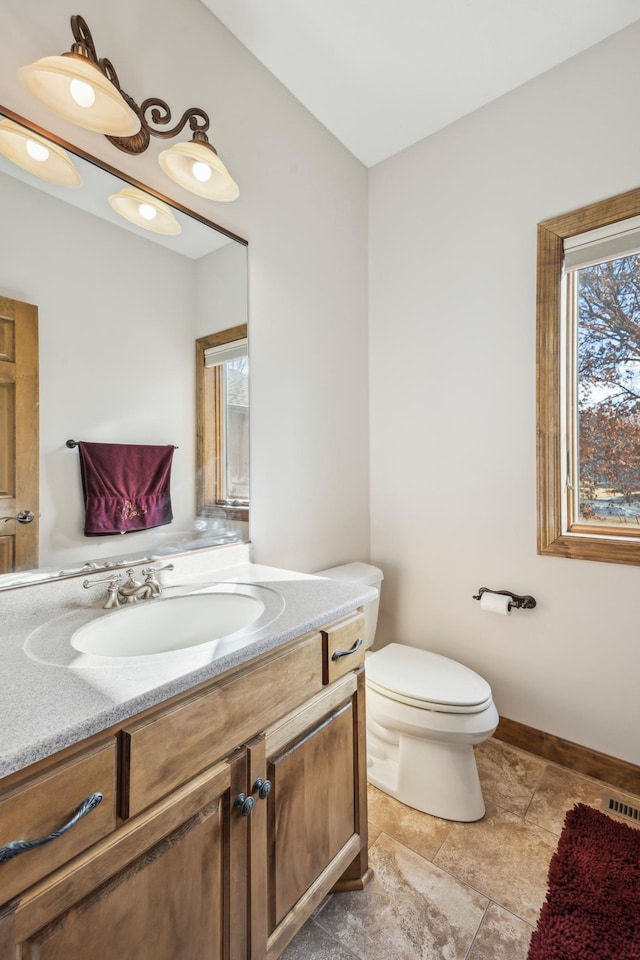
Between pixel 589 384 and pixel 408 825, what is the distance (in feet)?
5.64

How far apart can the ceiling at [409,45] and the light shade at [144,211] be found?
76 centimetres

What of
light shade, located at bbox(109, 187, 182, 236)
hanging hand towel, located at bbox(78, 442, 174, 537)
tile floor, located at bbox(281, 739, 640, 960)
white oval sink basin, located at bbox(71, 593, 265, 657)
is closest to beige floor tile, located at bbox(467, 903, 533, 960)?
tile floor, located at bbox(281, 739, 640, 960)

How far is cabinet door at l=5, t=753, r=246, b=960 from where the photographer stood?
58 cm

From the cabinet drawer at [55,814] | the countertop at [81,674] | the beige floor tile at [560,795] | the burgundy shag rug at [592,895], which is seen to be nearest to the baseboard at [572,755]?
the beige floor tile at [560,795]

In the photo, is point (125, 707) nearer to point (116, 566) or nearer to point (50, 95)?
point (116, 566)

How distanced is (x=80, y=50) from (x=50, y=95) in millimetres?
126

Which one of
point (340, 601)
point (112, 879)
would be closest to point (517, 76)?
point (340, 601)

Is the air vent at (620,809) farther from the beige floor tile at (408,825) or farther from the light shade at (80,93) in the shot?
the light shade at (80,93)

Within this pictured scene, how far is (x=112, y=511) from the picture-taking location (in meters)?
1.21

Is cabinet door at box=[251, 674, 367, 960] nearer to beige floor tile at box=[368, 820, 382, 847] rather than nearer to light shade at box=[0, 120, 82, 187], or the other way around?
beige floor tile at box=[368, 820, 382, 847]

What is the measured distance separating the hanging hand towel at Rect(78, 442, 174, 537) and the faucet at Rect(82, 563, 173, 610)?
0.13m

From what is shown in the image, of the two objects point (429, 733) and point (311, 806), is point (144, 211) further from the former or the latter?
point (429, 733)

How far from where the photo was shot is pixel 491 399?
186cm

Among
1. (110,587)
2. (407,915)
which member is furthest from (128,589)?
(407,915)
